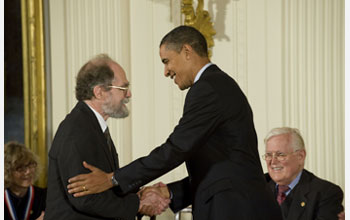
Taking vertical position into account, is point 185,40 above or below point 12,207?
above

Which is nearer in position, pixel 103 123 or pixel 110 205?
pixel 110 205

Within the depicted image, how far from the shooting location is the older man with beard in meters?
3.43

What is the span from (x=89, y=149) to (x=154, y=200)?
72cm

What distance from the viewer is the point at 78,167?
135 inches

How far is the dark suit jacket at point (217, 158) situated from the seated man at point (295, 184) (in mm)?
1159

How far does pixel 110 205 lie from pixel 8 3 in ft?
12.7

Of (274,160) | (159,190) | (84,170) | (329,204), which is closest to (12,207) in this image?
(159,190)

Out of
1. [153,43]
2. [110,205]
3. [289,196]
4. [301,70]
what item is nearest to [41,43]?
[153,43]

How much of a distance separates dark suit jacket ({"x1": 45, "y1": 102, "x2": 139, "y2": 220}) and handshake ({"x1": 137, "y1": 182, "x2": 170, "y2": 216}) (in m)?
0.37

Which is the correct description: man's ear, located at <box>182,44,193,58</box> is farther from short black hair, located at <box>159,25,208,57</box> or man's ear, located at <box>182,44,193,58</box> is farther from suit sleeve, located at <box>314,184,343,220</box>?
suit sleeve, located at <box>314,184,343,220</box>

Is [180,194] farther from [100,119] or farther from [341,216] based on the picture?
[341,216]

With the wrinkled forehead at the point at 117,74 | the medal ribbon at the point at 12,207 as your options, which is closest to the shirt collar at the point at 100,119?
the wrinkled forehead at the point at 117,74

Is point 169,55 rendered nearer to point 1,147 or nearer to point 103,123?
point 103,123

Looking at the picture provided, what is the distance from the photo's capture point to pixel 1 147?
9.45ft
